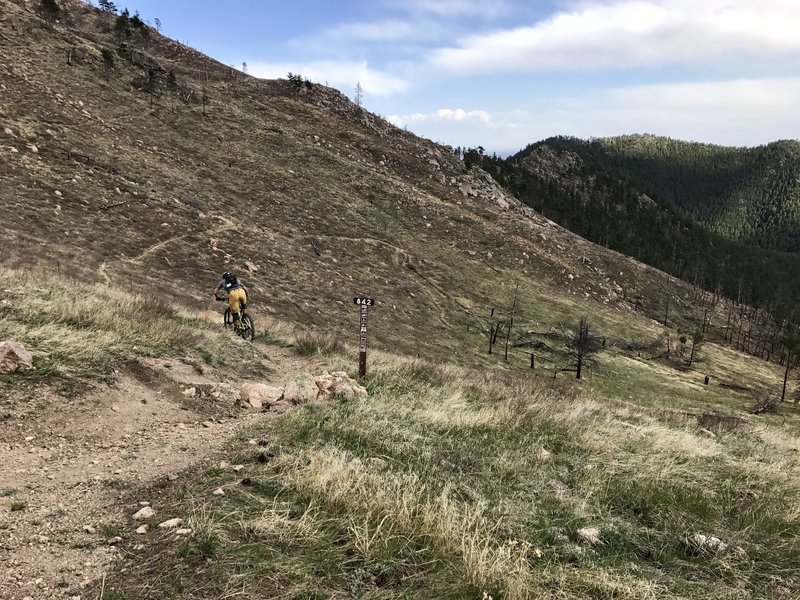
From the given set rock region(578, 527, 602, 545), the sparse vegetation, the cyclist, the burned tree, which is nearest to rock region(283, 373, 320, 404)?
the sparse vegetation

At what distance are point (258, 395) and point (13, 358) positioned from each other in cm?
405

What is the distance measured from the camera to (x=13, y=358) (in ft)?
25.2

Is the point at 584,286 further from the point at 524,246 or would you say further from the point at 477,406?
the point at 477,406

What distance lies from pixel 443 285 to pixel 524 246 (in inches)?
733

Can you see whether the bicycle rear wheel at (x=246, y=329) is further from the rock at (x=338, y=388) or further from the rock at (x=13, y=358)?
the rock at (x=13, y=358)

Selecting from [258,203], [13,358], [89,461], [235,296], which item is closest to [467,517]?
[89,461]

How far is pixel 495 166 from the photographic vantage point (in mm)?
161375

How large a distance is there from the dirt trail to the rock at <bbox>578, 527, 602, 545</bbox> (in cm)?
444

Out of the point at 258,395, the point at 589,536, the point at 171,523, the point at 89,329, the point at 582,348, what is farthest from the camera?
the point at 582,348

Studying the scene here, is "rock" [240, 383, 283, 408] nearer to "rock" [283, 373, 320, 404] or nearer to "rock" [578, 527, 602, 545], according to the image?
"rock" [283, 373, 320, 404]

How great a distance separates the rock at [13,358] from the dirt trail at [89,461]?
2.25ft

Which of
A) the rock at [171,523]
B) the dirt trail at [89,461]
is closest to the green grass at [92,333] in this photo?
the dirt trail at [89,461]

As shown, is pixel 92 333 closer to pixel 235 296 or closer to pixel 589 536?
pixel 235 296

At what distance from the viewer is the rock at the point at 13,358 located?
7.55m
